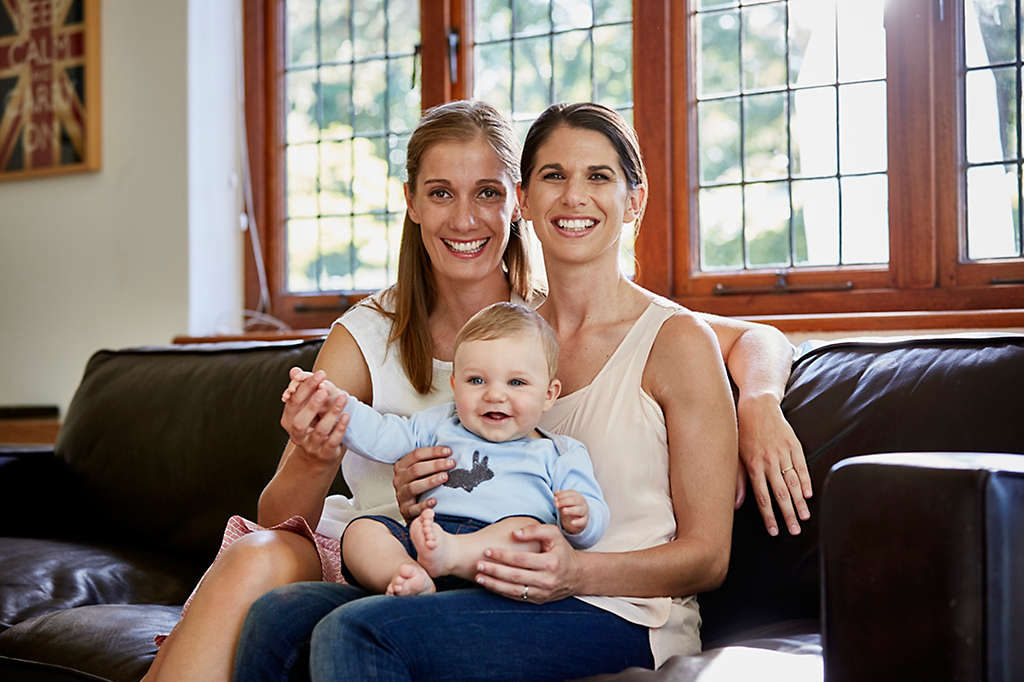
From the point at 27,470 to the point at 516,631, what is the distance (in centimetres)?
167

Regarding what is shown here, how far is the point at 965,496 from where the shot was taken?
3.50 ft

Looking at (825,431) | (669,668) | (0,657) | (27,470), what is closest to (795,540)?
(825,431)

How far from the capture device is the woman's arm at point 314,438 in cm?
152

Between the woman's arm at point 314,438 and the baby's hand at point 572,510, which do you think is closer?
the baby's hand at point 572,510

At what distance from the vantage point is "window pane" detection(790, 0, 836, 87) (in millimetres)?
2953

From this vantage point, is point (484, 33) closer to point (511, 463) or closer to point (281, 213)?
point (281, 213)

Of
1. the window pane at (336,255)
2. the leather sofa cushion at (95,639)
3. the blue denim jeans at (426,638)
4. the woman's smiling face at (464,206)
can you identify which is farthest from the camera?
the window pane at (336,255)

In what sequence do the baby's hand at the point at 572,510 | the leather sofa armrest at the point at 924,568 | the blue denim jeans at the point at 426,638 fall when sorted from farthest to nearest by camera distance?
the baby's hand at the point at 572,510 → the blue denim jeans at the point at 426,638 → the leather sofa armrest at the point at 924,568

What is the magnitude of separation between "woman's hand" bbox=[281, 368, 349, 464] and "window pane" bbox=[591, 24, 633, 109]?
1.98 m

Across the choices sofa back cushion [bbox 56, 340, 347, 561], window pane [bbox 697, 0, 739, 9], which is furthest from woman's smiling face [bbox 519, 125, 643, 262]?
window pane [bbox 697, 0, 739, 9]

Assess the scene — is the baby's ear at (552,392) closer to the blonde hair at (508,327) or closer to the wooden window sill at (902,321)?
the blonde hair at (508,327)

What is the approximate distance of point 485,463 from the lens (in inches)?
60.2

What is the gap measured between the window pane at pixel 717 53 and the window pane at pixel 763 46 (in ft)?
0.10

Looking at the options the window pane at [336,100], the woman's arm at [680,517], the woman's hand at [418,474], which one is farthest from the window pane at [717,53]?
the woman's hand at [418,474]
